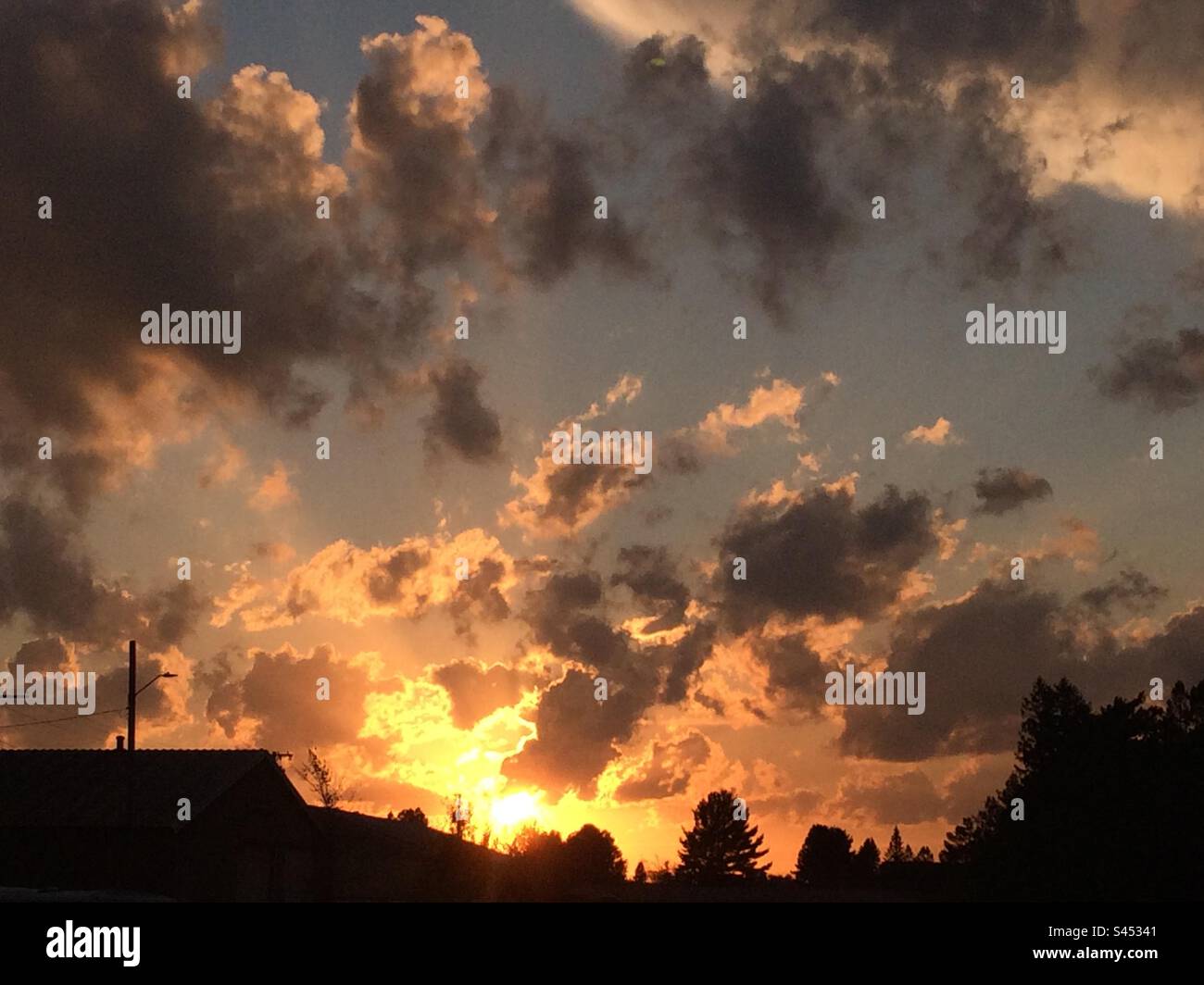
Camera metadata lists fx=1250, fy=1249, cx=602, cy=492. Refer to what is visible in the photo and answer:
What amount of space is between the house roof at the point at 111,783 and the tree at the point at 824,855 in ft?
388

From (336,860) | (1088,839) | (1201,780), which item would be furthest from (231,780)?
(1201,780)

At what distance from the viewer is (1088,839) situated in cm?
5794

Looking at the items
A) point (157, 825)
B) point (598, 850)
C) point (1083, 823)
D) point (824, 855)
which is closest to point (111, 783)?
point (157, 825)

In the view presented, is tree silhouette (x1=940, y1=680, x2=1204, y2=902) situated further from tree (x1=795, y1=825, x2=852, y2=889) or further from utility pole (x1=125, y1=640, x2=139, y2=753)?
tree (x1=795, y1=825, x2=852, y2=889)

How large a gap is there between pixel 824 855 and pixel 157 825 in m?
129

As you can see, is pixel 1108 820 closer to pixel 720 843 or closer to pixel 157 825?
pixel 157 825

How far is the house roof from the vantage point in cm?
4659

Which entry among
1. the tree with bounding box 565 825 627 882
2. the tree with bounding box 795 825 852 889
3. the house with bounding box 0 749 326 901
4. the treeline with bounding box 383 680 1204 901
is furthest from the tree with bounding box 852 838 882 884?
the house with bounding box 0 749 326 901

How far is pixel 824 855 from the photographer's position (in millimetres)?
161625

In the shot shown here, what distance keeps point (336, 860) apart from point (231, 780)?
30.5 feet
